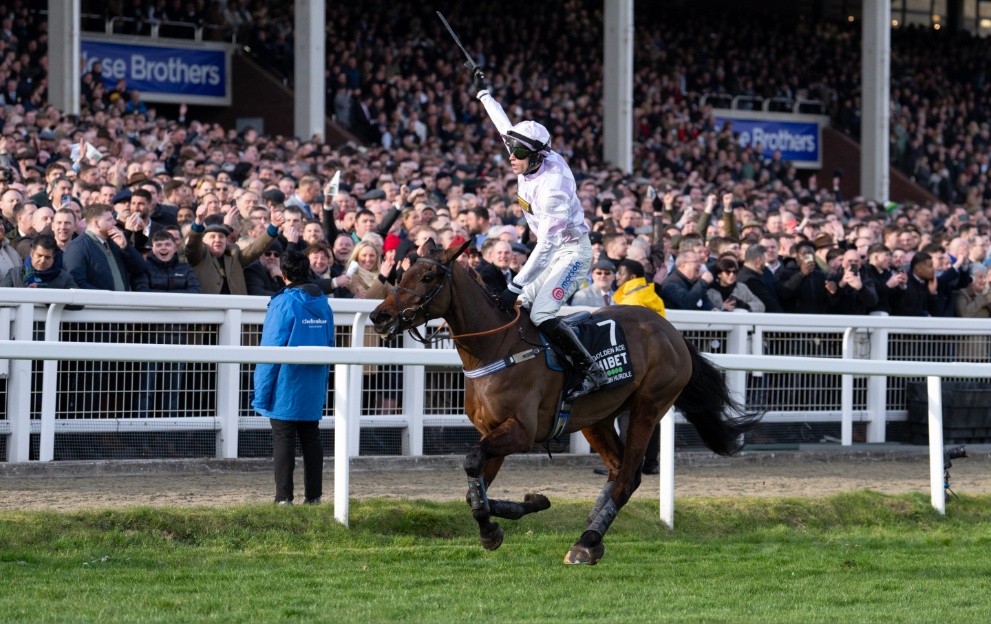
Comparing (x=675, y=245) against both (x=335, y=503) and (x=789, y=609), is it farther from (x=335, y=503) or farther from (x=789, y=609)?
(x=789, y=609)

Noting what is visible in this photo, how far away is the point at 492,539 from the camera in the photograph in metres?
6.16

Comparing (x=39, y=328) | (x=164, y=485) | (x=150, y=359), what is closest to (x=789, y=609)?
(x=150, y=359)

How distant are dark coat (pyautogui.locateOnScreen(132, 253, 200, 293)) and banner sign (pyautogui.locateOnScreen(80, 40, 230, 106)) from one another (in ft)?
46.4

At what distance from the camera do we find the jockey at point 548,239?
258 inches

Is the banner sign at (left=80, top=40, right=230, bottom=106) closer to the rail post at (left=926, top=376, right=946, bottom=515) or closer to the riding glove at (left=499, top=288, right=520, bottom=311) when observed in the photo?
the riding glove at (left=499, top=288, right=520, bottom=311)

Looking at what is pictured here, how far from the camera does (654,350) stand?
23.0 feet

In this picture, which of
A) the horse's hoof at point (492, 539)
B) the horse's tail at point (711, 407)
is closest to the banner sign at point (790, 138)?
the horse's tail at point (711, 407)

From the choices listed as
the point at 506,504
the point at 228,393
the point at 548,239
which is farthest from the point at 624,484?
the point at 228,393

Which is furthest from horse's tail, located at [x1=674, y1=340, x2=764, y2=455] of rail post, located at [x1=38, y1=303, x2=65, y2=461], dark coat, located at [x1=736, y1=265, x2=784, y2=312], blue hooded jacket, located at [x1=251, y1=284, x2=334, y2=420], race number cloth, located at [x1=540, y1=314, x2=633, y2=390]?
rail post, located at [x1=38, y1=303, x2=65, y2=461]

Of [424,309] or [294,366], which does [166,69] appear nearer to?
[294,366]

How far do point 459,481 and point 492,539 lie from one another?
7.46 feet

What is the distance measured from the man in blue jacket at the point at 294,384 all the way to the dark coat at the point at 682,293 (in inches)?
134

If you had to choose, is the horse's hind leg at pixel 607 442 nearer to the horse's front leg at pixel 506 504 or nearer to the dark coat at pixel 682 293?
the horse's front leg at pixel 506 504

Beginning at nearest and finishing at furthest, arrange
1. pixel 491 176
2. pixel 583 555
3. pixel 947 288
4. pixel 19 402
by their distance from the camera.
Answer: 1. pixel 583 555
2. pixel 19 402
3. pixel 947 288
4. pixel 491 176
